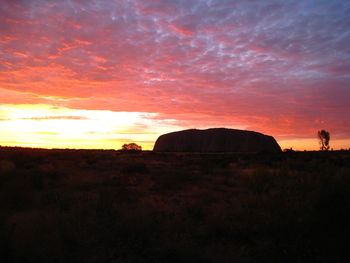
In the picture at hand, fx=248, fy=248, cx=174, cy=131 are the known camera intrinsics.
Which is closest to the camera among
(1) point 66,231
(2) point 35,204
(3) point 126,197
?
(1) point 66,231

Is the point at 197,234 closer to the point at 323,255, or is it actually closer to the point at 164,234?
the point at 164,234

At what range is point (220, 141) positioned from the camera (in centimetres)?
8194

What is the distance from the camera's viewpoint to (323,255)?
148 inches

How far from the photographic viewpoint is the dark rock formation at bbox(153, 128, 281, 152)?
3152 inches

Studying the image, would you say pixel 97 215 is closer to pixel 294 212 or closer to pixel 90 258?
pixel 90 258

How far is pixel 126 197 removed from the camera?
8.15 meters

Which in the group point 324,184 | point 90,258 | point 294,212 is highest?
point 324,184

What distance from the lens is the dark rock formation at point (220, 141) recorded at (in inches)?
3152

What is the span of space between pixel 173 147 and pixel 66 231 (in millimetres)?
87095

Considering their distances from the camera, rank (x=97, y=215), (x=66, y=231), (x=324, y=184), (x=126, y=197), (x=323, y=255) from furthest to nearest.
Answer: (x=126, y=197) < (x=97, y=215) < (x=324, y=184) < (x=66, y=231) < (x=323, y=255)

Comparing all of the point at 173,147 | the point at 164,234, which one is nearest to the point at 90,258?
the point at 164,234

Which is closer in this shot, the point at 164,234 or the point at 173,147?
the point at 164,234

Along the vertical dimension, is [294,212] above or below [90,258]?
above

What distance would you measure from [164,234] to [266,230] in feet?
6.69
